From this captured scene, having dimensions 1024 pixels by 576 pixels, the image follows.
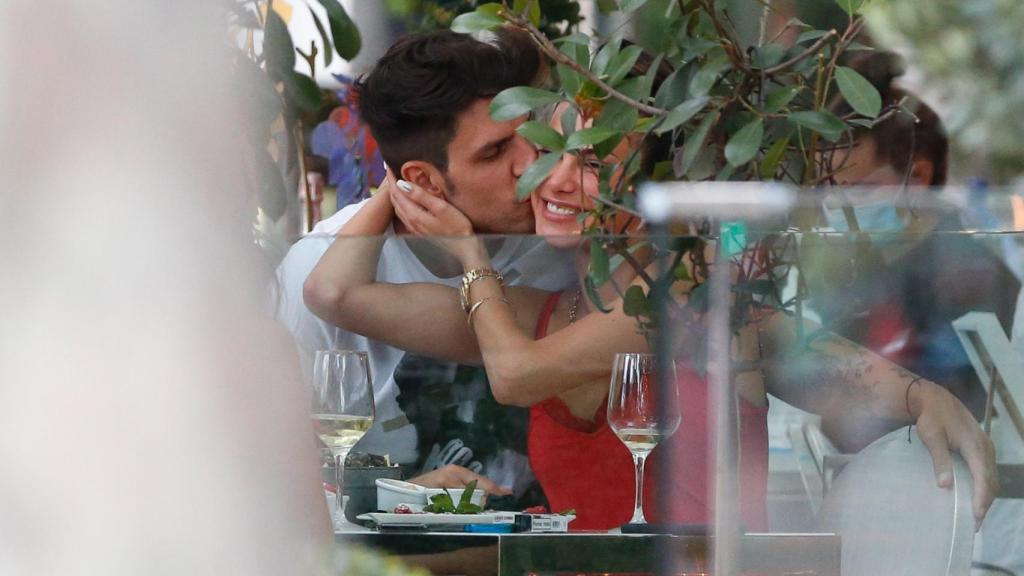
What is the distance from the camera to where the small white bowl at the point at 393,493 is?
3.71 feet

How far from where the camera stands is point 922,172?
6.39 ft

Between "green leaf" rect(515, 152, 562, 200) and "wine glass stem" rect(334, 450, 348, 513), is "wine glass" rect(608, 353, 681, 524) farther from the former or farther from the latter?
"green leaf" rect(515, 152, 562, 200)

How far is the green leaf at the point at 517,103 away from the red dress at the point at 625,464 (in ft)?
1.47

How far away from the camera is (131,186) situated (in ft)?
2.12

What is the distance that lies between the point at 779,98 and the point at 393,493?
65cm

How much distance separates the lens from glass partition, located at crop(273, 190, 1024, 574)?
111cm

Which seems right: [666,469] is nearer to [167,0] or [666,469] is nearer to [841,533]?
[841,533]

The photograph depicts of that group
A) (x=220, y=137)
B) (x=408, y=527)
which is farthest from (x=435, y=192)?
(x=220, y=137)

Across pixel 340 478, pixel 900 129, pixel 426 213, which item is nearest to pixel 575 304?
pixel 340 478

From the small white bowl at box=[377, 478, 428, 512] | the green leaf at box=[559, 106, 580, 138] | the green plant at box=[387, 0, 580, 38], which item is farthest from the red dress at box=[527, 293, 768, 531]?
the green plant at box=[387, 0, 580, 38]

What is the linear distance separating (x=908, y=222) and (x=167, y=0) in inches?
28.0

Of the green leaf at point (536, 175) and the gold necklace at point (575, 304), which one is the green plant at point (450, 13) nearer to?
the green leaf at point (536, 175)

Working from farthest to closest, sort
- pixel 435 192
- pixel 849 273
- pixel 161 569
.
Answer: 1. pixel 435 192
2. pixel 849 273
3. pixel 161 569

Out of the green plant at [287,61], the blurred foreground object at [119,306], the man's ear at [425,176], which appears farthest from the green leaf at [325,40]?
the blurred foreground object at [119,306]
